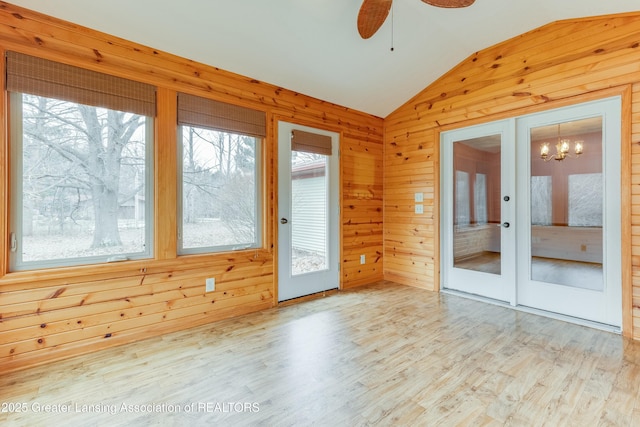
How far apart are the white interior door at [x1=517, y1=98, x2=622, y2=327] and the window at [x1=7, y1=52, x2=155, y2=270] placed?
3.85 metres

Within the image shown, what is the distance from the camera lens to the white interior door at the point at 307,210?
3.48 metres

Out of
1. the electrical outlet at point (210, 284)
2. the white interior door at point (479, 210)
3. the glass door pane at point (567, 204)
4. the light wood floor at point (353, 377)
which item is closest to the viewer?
the light wood floor at point (353, 377)

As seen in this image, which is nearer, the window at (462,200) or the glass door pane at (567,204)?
the glass door pane at (567,204)

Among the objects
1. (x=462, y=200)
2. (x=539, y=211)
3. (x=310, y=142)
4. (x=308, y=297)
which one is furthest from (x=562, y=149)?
(x=308, y=297)

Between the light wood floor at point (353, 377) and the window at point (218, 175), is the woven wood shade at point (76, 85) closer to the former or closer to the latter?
the window at point (218, 175)

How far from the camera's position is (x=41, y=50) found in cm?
215

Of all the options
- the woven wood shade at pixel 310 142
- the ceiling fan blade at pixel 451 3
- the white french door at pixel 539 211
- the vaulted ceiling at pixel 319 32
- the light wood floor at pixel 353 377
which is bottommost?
the light wood floor at pixel 353 377

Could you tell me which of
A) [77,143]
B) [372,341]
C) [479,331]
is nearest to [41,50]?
[77,143]

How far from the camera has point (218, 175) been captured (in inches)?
119

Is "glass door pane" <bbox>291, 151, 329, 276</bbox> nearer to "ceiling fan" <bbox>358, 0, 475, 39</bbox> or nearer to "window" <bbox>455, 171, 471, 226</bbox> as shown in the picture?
"ceiling fan" <bbox>358, 0, 475, 39</bbox>

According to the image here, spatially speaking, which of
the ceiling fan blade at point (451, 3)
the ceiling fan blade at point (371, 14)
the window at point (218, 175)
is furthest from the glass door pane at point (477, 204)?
the window at point (218, 175)

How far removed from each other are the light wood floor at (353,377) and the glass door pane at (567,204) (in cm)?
59

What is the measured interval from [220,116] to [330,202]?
1.71 meters

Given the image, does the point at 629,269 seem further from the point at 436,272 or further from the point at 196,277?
the point at 196,277
